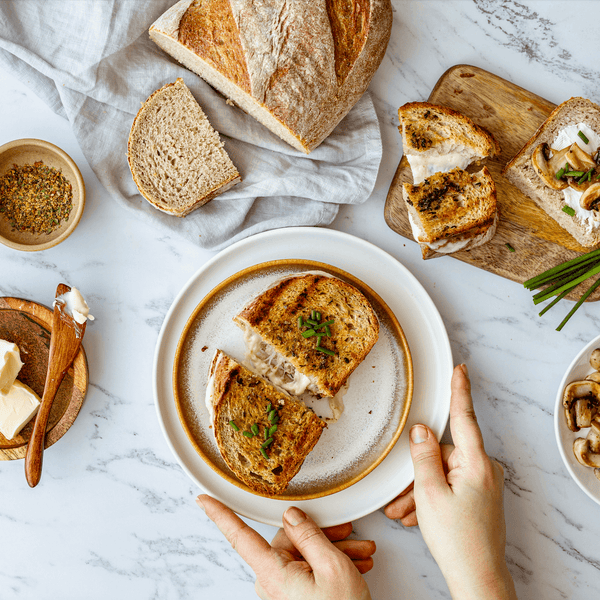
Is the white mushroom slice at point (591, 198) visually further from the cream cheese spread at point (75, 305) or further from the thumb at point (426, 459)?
the cream cheese spread at point (75, 305)

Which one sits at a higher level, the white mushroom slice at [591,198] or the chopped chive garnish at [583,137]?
the chopped chive garnish at [583,137]

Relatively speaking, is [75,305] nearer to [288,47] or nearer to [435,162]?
[288,47]

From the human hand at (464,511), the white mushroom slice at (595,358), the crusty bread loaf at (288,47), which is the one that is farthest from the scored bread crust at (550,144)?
the human hand at (464,511)

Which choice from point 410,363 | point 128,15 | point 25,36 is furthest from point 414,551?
point 25,36

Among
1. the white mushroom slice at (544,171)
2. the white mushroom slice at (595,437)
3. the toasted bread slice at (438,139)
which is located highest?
the white mushroom slice at (544,171)

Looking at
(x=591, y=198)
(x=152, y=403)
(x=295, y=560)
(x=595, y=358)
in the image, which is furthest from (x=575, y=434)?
(x=152, y=403)

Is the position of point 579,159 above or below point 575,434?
above
